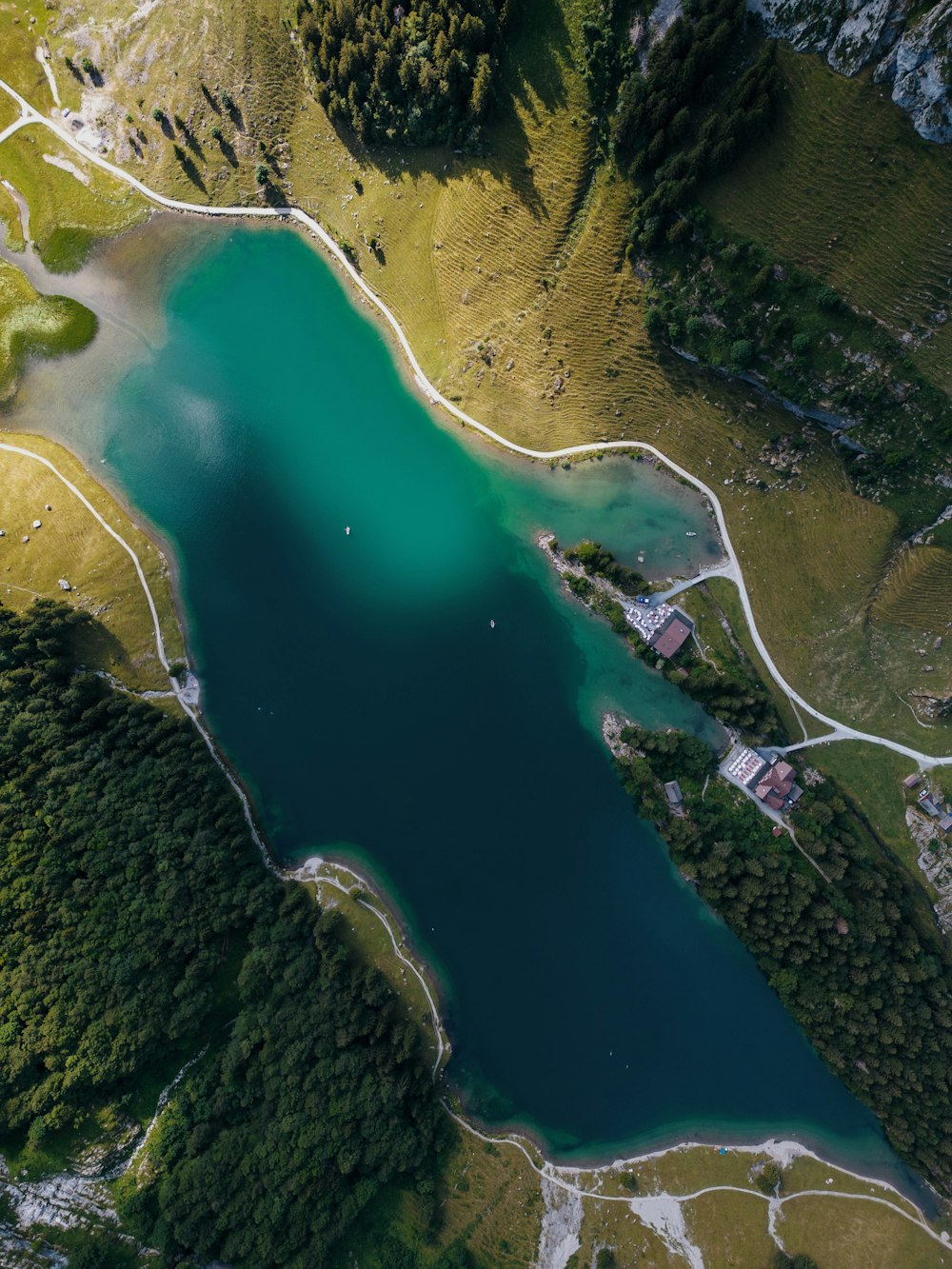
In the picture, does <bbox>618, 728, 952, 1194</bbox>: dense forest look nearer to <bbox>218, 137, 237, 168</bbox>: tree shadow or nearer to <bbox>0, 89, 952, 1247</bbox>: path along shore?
<bbox>0, 89, 952, 1247</bbox>: path along shore

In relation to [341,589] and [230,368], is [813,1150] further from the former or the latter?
[230,368]

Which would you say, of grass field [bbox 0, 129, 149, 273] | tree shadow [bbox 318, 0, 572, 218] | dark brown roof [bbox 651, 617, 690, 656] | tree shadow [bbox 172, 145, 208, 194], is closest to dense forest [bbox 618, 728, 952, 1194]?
dark brown roof [bbox 651, 617, 690, 656]

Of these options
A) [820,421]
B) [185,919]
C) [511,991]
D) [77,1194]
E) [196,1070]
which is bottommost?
[77,1194]

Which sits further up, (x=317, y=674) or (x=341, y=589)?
(x=341, y=589)

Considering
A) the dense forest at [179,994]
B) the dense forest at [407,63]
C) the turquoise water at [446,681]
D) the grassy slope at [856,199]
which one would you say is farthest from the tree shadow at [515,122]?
the dense forest at [179,994]

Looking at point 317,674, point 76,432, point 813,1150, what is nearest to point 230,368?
point 76,432

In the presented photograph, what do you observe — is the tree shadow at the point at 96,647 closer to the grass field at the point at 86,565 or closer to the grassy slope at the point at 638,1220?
the grass field at the point at 86,565
